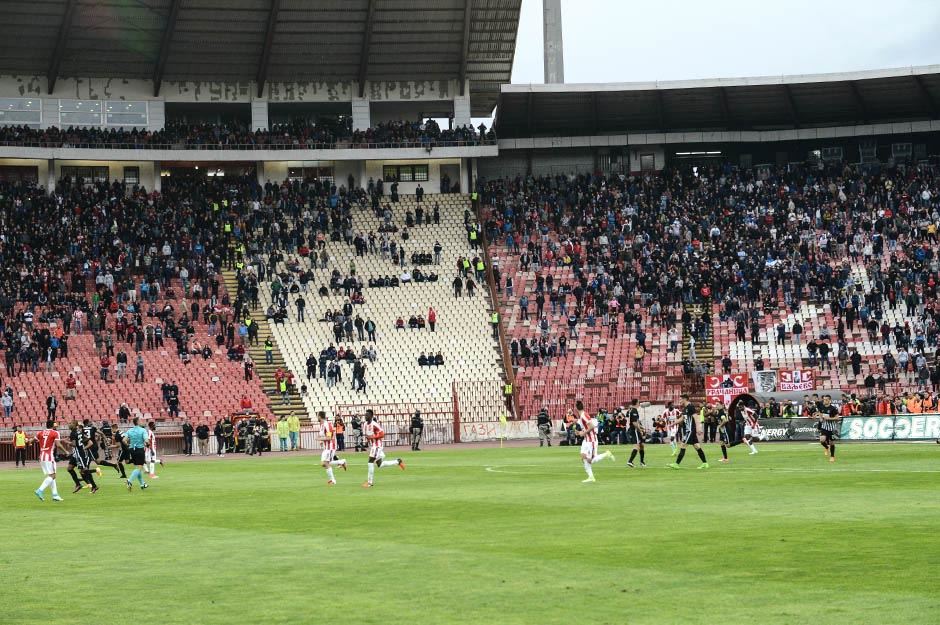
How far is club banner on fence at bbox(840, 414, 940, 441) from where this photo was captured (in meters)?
44.2

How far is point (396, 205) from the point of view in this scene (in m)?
80.1

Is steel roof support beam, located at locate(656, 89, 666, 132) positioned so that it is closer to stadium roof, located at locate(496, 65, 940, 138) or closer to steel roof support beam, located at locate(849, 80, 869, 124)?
stadium roof, located at locate(496, 65, 940, 138)

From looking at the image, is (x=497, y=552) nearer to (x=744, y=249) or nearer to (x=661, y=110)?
(x=744, y=249)

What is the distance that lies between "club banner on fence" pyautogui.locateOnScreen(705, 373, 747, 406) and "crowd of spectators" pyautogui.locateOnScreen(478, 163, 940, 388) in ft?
22.0

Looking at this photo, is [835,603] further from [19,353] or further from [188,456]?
[19,353]

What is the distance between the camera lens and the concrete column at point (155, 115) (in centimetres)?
8156

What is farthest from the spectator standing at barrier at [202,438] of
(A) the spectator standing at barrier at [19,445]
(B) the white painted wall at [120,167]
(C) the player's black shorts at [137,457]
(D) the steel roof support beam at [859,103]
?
(D) the steel roof support beam at [859,103]

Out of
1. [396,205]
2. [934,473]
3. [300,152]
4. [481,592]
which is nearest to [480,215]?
[396,205]

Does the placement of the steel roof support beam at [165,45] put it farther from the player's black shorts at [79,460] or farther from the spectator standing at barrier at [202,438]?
the player's black shorts at [79,460]

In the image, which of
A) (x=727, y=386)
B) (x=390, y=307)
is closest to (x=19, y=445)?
(x=390, y=307)

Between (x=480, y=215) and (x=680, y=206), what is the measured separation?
12.2 metres

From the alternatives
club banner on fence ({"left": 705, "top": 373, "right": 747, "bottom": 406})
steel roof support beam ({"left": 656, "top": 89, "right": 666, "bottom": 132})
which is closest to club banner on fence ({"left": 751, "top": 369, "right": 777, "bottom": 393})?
club banner on fence ({"left": 705, "top": 373, "right": 747, "bottom": 406})

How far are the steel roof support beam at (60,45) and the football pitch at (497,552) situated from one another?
47093 mm

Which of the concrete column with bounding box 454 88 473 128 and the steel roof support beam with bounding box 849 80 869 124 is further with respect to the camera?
the concrete column with bounding box 454 88 473 128
